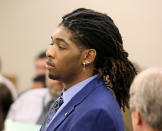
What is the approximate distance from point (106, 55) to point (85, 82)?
0.14 m

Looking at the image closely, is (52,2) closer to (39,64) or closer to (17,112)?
(39,64)

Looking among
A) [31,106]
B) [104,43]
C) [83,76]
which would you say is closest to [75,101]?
[83,76]

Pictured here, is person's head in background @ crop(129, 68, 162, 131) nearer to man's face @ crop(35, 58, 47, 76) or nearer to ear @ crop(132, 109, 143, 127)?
ear @ crop(132, 109, 143, 127)

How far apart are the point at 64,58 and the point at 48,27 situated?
2.85m

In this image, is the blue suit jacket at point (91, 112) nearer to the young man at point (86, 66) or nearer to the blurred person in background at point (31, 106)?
Answer: the young man at point (86, 66)

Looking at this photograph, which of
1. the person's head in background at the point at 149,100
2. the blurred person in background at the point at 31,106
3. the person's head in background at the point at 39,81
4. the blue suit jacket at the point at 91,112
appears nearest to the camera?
the person's head in background at the point at 149,100

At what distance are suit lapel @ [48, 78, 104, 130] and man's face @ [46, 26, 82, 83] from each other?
0.07m

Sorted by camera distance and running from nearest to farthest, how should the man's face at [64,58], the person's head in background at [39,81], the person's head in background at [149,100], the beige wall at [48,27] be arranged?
the person's head in background at [149,100] < the man's face at [64,58] < the beige wall at [48,27] < the person's head in background at [39,81]

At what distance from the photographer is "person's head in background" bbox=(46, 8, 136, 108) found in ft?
4.79

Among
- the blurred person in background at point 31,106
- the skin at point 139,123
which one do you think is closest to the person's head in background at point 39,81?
the blurred person in background at point 31,106

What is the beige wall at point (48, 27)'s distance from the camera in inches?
119

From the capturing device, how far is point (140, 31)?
3.05 metres

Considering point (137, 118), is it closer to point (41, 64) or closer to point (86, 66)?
point (86, 66)

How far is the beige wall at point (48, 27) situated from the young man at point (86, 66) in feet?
4.45
